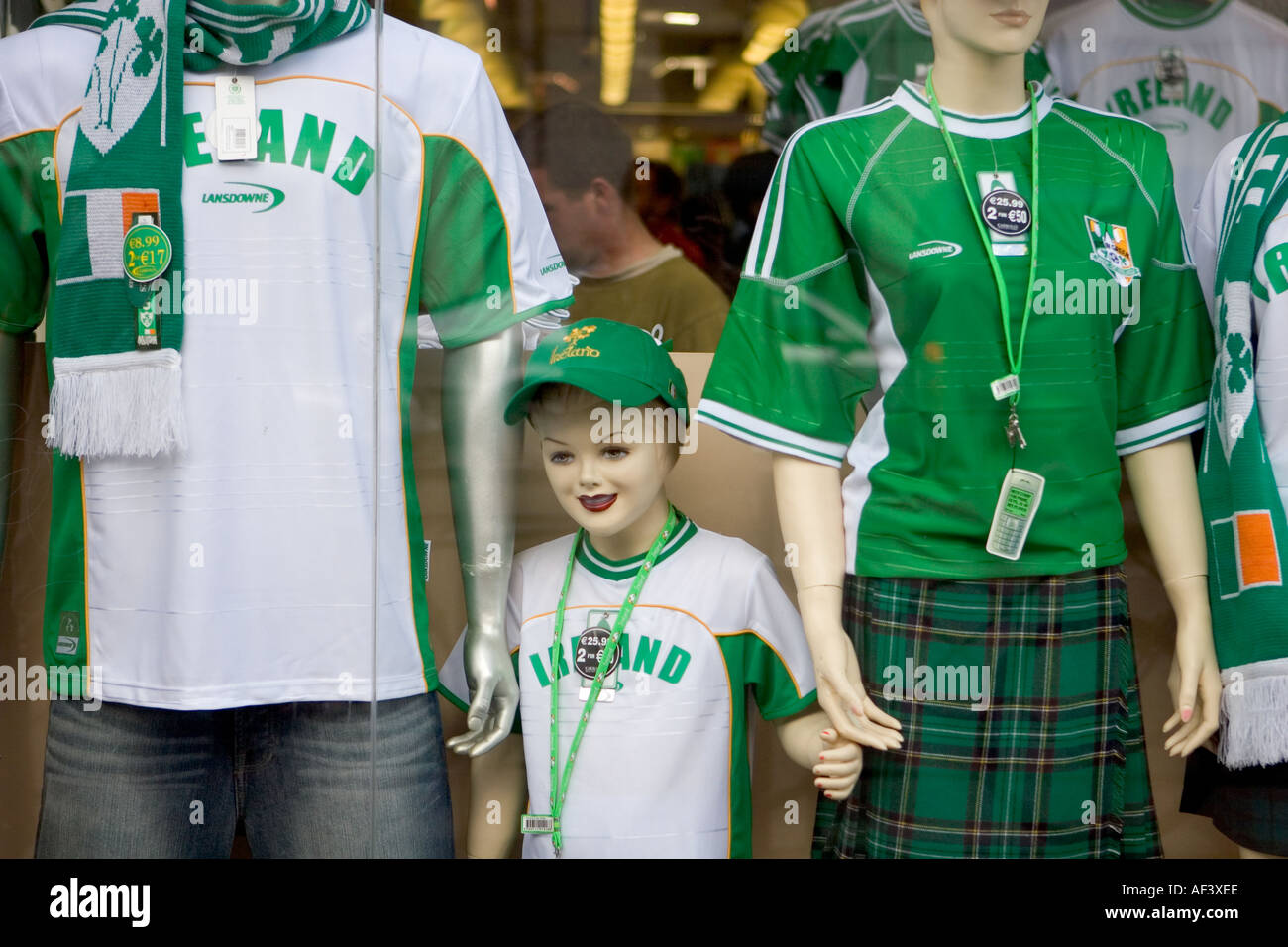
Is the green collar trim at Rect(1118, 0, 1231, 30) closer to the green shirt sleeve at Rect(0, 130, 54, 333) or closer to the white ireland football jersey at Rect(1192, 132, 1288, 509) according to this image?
the white ireland football jersey at Rect(1192, 132, 1288, 509)

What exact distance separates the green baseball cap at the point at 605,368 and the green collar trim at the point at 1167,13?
1132 millimetres

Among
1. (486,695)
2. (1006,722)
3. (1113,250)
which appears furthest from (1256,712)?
(486,695)

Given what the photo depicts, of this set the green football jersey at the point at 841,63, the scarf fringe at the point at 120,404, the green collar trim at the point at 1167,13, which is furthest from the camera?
Answer: the green collar trim at the point at 1167,13

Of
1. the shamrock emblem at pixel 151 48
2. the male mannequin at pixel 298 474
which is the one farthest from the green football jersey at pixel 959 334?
the shamrock emblem at pixel 151 48

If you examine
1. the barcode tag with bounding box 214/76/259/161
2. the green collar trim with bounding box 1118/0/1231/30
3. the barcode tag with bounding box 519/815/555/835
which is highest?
the green collar trim with bounding box 1118/0/1231/30

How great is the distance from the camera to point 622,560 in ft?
6.86

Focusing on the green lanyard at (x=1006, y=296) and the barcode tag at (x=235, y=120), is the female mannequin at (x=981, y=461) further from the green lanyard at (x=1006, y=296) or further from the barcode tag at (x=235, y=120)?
the barcode tag at (x=235, y=120)

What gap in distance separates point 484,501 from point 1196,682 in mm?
1215

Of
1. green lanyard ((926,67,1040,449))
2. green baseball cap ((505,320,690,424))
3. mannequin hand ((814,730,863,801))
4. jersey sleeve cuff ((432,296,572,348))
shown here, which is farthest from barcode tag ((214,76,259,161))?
mannequin hand ((814,730,863,801))

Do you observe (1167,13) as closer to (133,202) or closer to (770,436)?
(770,436)

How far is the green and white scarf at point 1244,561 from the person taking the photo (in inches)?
80.4

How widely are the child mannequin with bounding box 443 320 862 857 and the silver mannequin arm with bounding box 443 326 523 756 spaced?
25mm

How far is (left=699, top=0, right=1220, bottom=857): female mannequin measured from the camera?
6.45ft
